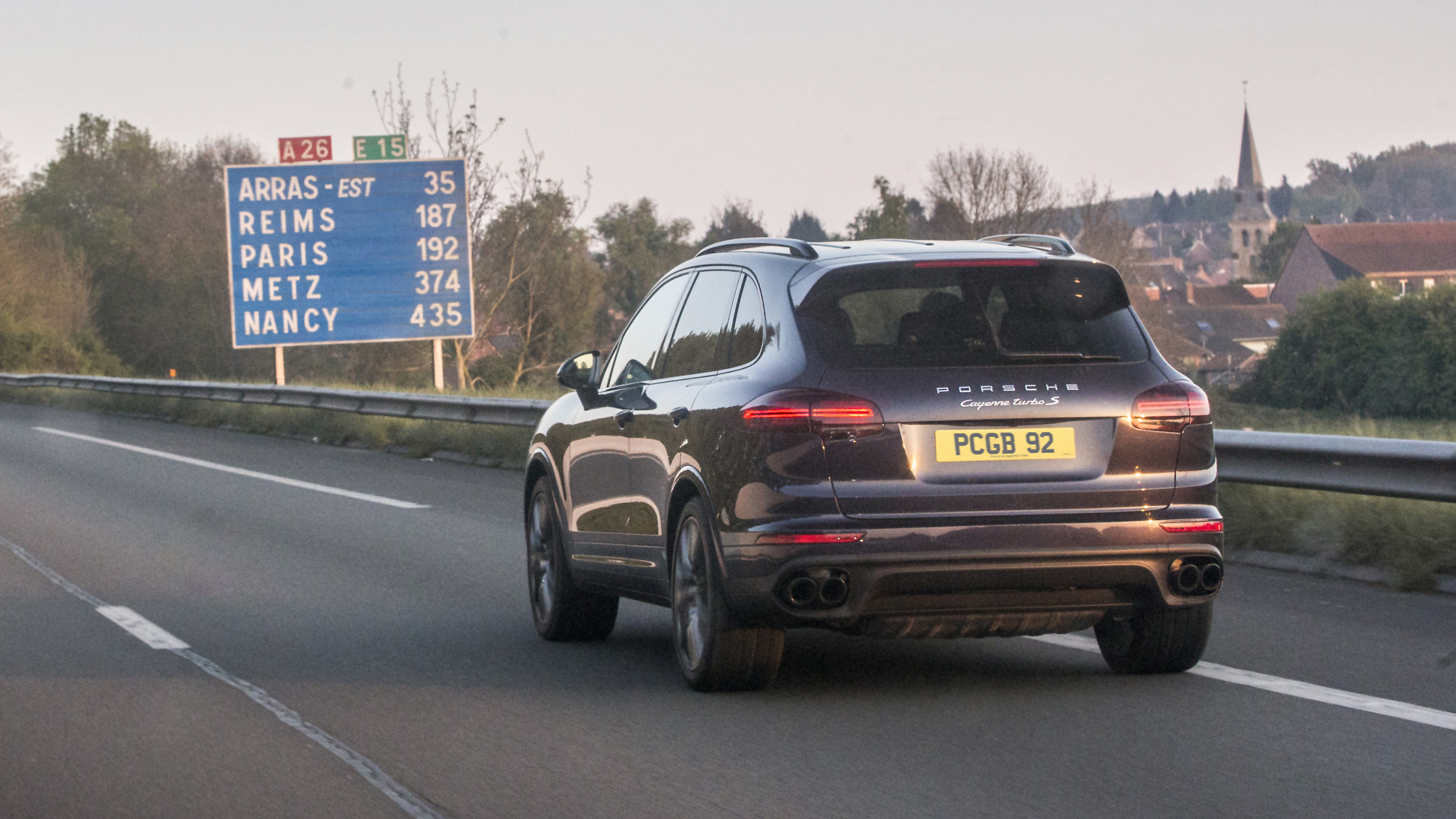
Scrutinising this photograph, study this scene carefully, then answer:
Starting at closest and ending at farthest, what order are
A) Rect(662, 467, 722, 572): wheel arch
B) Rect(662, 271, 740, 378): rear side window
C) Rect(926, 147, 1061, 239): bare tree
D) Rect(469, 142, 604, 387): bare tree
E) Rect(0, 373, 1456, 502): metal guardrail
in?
Rect(662, 467, 722, 572): wheel arch < Rect(662, 271, 740, 378): rear side window < Rect(0, 373, 1456, 502): metal guardrail < Rect(469, 142, 604, 387): bare tree < Rect(926, 147, 1061, 239): bare tree

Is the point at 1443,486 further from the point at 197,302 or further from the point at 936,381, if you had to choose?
the point at 197,302

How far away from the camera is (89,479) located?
19.1m

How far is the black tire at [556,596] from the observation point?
8.23 m

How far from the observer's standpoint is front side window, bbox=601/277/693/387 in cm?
763

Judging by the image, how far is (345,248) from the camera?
29.5 meters

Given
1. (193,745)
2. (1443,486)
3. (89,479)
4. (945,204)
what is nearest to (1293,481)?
(1443,486)

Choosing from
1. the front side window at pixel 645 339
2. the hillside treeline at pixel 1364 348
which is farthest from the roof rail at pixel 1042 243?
the hillside treeline at pixel 1364 348

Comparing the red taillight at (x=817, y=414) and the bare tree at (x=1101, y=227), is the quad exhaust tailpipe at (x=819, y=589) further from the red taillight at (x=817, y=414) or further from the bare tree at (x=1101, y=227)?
the bare tree at (x=1101, y=227)

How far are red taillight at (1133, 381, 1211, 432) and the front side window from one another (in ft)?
6.84

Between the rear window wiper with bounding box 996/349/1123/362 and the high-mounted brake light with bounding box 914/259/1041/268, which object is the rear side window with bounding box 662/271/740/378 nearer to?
the high-mounted brake light with bounding box 914/259/1041/268

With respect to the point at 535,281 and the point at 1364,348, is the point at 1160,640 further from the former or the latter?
the point at 1364,348

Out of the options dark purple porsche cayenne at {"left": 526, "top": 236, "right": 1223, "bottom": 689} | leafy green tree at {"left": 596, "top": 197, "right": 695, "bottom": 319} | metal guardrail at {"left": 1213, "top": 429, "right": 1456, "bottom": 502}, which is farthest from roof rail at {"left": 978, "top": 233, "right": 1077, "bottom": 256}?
leafy green tree at {"left": 596, "top": 197, "right": 695, "bottom": 319}

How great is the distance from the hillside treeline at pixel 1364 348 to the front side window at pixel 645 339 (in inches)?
2327

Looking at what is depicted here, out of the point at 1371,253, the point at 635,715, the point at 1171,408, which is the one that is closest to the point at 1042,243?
the point at 1171,408
